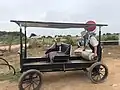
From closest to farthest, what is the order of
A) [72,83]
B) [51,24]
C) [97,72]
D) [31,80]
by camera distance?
[31,80] < [51,24] < [72,83] < [97,72]

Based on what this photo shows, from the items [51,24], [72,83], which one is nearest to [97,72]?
[72,83]

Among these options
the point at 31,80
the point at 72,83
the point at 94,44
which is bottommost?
the point at 72,83

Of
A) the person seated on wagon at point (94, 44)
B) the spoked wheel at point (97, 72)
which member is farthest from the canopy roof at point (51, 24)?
the spoked wheel at point (97, 72)

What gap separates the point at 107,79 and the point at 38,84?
86.4 inches

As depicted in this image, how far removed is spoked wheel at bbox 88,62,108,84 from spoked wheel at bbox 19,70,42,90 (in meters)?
1.46

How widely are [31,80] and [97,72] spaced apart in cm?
193

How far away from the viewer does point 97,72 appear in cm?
675

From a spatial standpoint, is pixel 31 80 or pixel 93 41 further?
pixel 93 41

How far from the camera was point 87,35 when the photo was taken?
7.20 m

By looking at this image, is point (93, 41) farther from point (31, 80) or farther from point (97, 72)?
point (31, 80)

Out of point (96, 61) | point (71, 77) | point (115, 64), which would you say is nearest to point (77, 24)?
point (96, 61)

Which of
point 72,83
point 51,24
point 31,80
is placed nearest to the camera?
point 31,80

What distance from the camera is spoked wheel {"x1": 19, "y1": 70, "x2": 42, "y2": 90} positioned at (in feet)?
19.1

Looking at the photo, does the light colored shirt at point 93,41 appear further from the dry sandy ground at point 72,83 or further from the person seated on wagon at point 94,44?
the dry sandy ground at point 72,83
